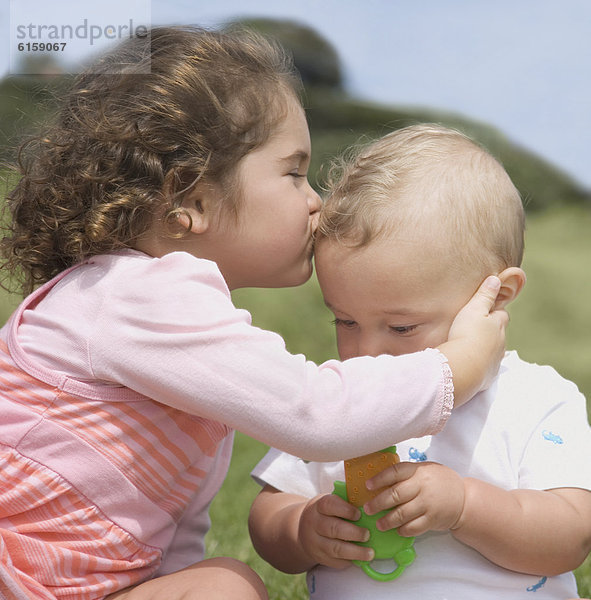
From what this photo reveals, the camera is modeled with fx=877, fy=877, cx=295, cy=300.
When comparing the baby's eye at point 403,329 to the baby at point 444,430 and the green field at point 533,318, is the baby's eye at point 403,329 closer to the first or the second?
the baby at point 444,430

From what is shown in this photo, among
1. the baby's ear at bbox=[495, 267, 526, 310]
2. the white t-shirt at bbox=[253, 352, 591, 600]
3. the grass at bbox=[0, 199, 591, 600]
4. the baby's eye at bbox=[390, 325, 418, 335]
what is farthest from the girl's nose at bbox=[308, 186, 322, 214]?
the grass at bbox=[0, 199, 591, 600]

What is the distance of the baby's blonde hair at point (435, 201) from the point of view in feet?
6.71

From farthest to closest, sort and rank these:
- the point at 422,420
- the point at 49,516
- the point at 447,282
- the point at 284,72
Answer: the point at 284,72 → the point at 447,282 → the point at 49,516 → the point at 422,420

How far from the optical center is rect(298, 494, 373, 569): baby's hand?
6.18 feet

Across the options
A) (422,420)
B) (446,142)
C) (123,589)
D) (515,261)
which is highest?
(446,142)

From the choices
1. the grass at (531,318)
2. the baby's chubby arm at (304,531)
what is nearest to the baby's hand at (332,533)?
the baby's chubby arm at (304,531)

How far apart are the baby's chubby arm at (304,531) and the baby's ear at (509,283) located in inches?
24.7

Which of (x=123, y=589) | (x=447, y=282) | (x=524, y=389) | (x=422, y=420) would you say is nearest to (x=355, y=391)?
(x=422, y=420)

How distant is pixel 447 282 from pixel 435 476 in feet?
1.49

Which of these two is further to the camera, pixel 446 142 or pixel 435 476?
pixel 446 142

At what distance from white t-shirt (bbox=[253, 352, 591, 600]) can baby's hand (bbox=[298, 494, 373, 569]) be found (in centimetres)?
9

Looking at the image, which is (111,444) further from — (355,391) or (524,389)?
(524,389)

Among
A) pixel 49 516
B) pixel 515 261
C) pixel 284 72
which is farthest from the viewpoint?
pixel 284 72

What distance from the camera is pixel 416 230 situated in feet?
6.66
